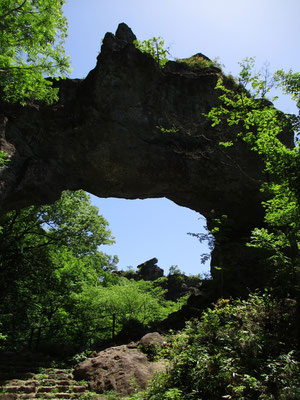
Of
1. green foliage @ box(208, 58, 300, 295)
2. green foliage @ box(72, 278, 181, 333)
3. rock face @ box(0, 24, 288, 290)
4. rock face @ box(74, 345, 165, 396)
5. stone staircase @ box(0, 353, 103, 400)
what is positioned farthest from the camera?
green foliage @ box(72, 278, 181, 333)

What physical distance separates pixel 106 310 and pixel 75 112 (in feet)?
37.8

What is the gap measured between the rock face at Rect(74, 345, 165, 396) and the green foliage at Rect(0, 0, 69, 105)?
8508 mm

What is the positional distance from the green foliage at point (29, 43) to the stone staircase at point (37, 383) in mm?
8355

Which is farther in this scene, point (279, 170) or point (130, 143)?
point (130, 143)

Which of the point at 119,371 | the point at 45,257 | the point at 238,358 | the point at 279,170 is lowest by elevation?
the point at 119,371

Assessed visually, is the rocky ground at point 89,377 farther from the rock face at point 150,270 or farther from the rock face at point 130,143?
the rock face at point 150,270

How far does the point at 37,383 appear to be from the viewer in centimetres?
830

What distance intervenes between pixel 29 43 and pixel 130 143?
279 inches

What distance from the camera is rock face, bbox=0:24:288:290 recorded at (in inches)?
542

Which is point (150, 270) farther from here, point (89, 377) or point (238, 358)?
point (238, 358)

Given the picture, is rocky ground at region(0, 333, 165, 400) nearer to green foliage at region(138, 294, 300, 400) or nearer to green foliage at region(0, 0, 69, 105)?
green foliage at region(138, 294, 300, 400)

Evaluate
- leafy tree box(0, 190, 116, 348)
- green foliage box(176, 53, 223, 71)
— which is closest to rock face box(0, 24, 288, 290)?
green foliage box(176, 53, 223, 71)

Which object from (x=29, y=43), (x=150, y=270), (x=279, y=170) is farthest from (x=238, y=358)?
(x=150, y=270)

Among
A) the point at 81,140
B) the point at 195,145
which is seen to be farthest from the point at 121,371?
the point at 195,145
